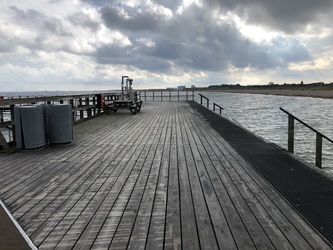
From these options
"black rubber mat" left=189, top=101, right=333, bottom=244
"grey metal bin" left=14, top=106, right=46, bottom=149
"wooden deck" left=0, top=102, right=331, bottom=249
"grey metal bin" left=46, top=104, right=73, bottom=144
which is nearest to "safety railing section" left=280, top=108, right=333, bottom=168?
"black rubber mat" left=189, top=101, right=333, bottom=244

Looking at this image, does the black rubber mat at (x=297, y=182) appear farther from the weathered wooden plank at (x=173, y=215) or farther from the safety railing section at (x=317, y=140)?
the weathered wooden plank at (x=173, y=215)

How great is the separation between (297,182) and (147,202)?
2.29 meters

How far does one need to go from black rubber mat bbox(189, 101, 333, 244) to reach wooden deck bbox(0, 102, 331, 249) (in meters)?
0.17

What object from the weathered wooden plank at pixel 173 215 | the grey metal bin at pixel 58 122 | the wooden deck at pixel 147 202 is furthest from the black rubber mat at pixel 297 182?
the grey metal bin at pixel 58 122

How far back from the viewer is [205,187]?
382 cm

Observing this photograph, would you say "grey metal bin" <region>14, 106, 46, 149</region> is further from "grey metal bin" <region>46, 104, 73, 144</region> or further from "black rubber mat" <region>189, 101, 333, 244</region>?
"black rubber mat" <region>189, 101, 333, 244</region>

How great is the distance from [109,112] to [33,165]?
1055cm

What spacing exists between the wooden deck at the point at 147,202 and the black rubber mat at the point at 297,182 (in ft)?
0.54

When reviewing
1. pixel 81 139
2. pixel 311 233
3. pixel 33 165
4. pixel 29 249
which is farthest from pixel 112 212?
pixel 81 139

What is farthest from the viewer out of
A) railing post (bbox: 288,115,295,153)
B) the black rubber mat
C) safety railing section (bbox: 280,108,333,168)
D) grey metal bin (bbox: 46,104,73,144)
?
grey metal bin (bbox: 46,104,73,144)

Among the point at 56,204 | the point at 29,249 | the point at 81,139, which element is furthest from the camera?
the point at 81,139

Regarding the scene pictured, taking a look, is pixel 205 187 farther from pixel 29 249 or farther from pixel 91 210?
pixel 29 249

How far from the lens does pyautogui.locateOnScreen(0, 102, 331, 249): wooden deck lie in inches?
99.3

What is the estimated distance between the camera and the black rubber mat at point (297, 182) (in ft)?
9.84
